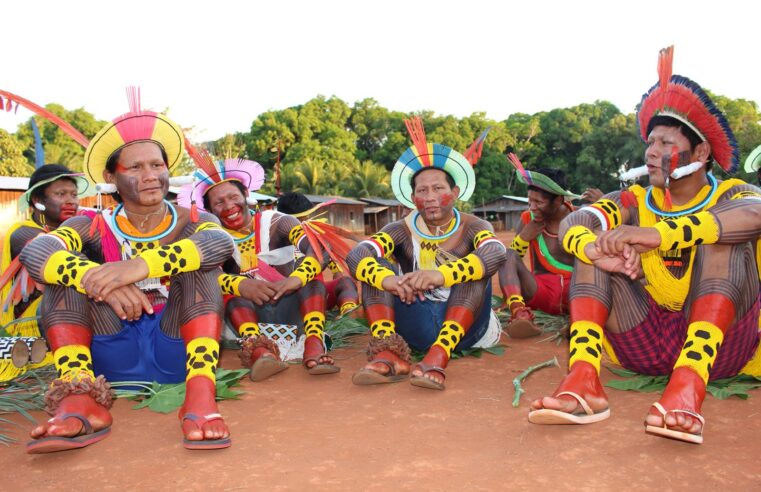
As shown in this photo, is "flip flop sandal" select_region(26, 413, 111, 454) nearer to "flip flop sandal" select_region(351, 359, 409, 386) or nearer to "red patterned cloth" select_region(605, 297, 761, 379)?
"flip flop sandal" select_region(351, 359, 409, 386)

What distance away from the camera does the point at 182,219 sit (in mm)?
3355

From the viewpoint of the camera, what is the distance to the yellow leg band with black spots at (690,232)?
102 inches

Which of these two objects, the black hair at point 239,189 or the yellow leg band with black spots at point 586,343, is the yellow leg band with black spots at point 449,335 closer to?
the yellow leg band with black spots at point 586,343

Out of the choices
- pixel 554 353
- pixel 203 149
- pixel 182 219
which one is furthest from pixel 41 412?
pixel 554 353

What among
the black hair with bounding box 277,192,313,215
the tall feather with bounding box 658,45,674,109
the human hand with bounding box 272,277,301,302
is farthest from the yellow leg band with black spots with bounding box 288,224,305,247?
the tall feather with bounding box 658,45,674,109

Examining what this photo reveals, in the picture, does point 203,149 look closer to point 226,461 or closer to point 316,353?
point 316,353

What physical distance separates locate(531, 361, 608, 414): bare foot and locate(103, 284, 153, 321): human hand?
1.75 meters

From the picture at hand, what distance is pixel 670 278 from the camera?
291cm

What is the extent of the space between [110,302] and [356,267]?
1.56m

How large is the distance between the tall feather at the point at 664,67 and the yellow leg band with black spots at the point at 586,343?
3.86ft

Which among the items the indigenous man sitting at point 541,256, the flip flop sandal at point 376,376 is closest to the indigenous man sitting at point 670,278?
the flip flop sandal at point 376,376

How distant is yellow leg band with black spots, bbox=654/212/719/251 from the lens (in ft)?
8.49

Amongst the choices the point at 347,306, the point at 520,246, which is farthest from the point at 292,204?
the point at 520,246

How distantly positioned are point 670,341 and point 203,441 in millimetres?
2147
